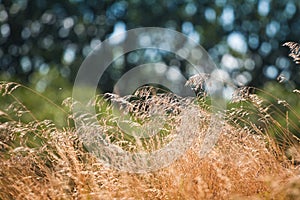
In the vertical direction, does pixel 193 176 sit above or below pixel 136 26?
below

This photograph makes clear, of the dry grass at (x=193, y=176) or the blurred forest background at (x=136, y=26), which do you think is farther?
the blurred forest background at (x=136, y=26)

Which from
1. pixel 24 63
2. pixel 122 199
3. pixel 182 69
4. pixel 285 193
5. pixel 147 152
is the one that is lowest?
pixel 285 193

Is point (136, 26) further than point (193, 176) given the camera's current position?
Yes

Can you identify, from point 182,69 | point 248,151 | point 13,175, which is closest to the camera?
point 248,151

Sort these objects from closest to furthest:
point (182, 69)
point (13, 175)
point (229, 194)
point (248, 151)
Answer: point (229, 194)
point (248, 151)
point (13, 175)
point (182, 69)

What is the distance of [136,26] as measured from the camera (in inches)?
502

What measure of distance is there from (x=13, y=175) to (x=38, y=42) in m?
9.33

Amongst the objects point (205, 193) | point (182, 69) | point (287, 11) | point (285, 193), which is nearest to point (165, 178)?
point (205, 193)

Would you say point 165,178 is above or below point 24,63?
below

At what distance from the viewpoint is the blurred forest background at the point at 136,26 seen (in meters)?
12.6

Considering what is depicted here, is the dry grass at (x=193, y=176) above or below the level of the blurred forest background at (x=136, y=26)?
below

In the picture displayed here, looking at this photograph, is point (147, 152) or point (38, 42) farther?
point (38, 42)

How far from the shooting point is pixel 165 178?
11.5 feet

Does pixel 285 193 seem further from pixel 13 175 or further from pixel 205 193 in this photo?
pixel 13 175
